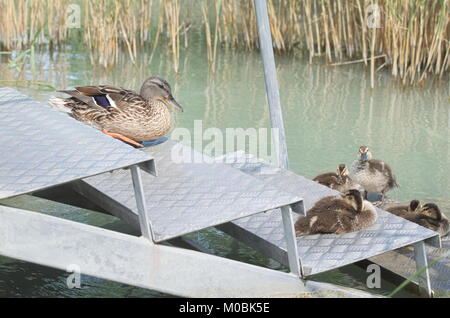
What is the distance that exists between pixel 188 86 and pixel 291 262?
200 inches

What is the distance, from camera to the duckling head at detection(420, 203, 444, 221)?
4.15 m

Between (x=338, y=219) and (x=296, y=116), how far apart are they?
11.7ft

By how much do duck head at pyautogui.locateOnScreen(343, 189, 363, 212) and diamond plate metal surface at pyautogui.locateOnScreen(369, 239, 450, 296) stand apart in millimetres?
279

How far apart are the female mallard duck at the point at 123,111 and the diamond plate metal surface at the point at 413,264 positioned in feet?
5.09

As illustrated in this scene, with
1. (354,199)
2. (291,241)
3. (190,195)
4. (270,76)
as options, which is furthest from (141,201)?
(270,76)

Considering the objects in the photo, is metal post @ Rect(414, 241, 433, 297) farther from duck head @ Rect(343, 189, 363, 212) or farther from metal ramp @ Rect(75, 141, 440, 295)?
duck head @ Rect(343, 189, 363, 212)

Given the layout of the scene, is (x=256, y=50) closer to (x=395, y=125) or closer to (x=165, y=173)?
(x=395, y=125)

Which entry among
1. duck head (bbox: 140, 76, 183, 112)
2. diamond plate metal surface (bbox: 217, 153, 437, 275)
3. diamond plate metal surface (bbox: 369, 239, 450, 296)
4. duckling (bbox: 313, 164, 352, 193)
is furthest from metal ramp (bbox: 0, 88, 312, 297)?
duck head (bbox: 140, 76, 183, 112)

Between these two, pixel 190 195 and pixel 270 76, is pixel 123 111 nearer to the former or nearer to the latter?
pixel 270 76

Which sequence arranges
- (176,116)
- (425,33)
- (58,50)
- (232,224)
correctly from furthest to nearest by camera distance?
(58,50) < (425,33) < (176,116) < (232,224)

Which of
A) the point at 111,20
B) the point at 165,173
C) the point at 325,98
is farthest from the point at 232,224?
the point at 111,20

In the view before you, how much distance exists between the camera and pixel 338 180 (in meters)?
4.76

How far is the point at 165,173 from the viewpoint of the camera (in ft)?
12.9
